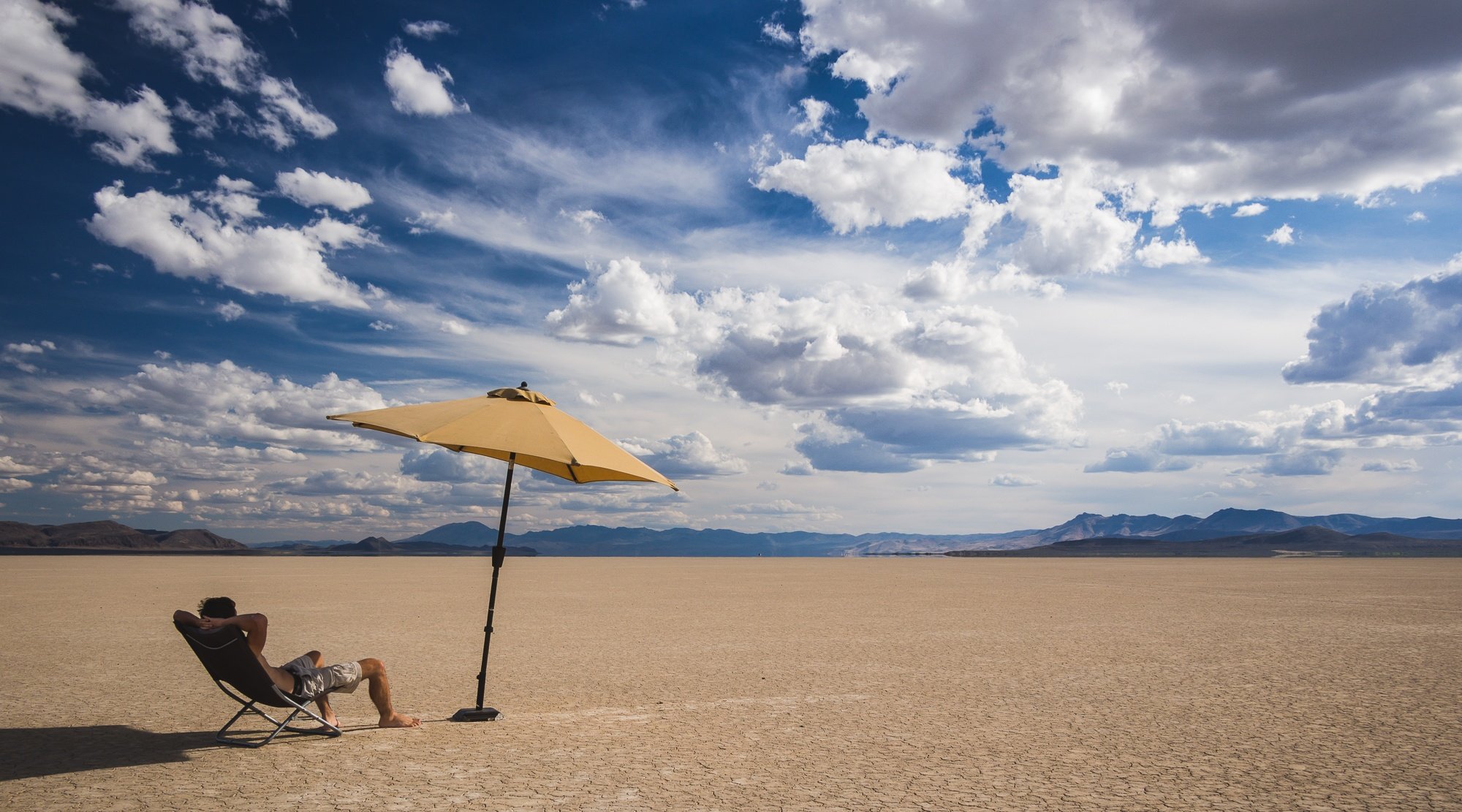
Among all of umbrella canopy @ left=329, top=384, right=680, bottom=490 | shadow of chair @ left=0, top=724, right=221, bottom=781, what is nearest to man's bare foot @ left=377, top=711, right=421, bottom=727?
shadow of chair @ left=0, top=724, right=221, bottom=781

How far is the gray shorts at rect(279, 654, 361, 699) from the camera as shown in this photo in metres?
7.00

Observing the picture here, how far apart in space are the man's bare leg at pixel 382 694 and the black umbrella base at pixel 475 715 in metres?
0.38

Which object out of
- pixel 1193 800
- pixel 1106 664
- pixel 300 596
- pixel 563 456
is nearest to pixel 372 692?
pixel 563 456

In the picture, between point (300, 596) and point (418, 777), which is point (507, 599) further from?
point (418, 777)

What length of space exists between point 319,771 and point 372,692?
127 centimetres

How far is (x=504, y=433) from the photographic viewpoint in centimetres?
753

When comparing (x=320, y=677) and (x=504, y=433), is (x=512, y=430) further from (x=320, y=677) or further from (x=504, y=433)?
(x=320, y=677)

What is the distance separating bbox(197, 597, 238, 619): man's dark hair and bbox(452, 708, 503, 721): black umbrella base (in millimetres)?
2203

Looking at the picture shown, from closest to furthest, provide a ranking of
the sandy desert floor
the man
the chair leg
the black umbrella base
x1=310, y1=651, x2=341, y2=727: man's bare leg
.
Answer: the sandy desert floor, the man, the chair leg, x1=310, y1=651, x2=341, y2=727: man's bare leg, the black umbrella base

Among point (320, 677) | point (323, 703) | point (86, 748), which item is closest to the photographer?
point (86, 748)

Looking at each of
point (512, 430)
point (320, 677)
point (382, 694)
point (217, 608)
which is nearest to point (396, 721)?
point (382, 694)

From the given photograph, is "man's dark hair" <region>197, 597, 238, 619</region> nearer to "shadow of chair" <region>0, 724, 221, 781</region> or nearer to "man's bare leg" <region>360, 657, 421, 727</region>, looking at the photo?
"shadow of chair" <region>0, 724, 221, 781</region>

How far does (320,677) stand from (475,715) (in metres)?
1.45

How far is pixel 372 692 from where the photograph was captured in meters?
7.64
